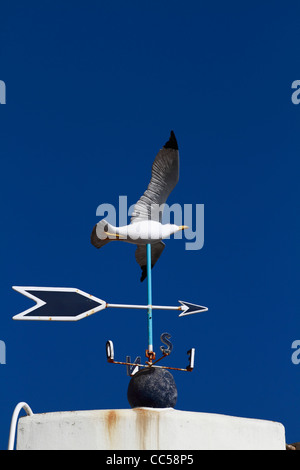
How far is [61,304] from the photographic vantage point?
5461mm

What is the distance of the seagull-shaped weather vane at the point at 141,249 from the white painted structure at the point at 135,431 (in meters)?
0.65

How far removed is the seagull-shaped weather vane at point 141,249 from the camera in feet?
17.8

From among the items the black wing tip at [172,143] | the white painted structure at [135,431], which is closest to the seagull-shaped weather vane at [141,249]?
the black wing tip at [172,143]

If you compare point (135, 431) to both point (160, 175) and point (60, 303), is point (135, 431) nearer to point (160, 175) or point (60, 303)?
point (60, 303)

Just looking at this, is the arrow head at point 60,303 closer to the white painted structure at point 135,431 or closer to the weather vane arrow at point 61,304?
the weather vane arrow at point 61,304

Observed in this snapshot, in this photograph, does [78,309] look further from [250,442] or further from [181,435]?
[250,442]

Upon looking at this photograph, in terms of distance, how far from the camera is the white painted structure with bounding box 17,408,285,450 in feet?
16.1

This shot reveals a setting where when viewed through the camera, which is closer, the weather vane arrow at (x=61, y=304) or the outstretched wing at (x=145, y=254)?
the weather vane arrow at (x=61, y=304)

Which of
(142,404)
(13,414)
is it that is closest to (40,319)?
(13,414)

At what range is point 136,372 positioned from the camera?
5711 millimetres

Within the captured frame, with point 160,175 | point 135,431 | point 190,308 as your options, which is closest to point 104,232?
point 160,175
